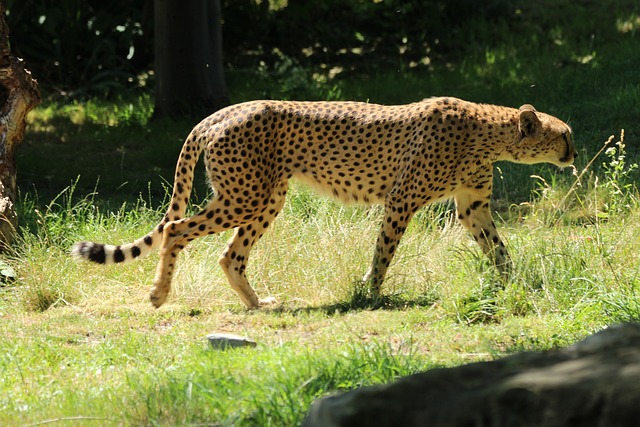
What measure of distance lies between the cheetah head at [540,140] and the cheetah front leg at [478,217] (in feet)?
1.12

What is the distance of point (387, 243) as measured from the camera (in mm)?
5984

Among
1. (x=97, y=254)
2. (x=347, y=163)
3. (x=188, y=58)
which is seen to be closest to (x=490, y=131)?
(x=347, y=163)

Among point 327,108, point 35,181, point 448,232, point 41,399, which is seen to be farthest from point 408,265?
point 35,181

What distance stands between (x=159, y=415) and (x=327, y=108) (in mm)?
2942

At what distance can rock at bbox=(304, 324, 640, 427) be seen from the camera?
2.48 m

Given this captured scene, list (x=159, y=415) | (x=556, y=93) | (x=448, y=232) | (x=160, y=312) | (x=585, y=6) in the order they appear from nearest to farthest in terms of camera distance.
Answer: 1. (x=159, y=415)
2. (x=160, y=312)
3. (x=448, y=232)
4. (x=556, y=93)
5. (x=585, y=6)

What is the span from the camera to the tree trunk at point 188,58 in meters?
10.3

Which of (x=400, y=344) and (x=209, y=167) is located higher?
(x=209, y=167)

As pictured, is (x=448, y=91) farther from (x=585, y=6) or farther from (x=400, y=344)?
(x=400, y=344)

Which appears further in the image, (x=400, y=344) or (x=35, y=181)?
(x=35, y=181)

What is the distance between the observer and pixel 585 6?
1310 cm

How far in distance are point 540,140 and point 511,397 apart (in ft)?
12.5

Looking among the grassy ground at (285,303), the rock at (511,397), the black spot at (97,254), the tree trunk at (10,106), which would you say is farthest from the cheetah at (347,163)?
the rock at (511,397)

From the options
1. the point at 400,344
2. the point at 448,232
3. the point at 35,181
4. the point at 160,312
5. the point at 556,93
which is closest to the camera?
the point at 400,344
